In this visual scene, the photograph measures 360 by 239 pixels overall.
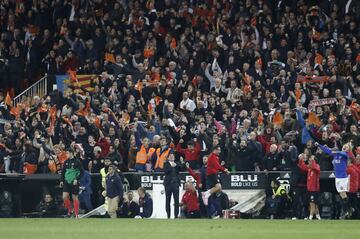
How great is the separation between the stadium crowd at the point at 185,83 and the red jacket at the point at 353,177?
0.03m

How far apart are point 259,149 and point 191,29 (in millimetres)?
7328

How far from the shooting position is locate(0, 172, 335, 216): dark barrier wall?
29.2 m

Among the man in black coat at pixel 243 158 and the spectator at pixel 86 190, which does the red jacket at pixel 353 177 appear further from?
the spectator at pixel 86 190

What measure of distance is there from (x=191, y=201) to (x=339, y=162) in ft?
14.0

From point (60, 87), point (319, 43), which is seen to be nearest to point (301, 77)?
point (319, 43)

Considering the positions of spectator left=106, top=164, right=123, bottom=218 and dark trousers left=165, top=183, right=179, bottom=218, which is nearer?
dark trousers left=165, top=183, right=179, bottom=218

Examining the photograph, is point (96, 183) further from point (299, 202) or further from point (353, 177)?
point (353, 177)

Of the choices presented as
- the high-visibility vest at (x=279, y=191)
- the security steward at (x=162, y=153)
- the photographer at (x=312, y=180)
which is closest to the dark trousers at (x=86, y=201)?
the security steward at (x=162, y=153)

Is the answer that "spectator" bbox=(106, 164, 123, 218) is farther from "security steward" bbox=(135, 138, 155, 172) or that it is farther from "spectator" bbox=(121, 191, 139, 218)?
"security steward" bbox=(135, 138, 155, 172)

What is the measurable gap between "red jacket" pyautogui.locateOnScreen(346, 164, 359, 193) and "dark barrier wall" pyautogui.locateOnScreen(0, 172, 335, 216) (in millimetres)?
1006

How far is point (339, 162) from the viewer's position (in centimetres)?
2795

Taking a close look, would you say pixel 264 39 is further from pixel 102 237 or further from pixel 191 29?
pixel 102 237

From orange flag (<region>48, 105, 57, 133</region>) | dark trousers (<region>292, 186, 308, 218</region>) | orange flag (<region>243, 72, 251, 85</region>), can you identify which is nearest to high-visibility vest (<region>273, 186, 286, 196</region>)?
dark trousers (<region>292, 186, 308, 218</region>)

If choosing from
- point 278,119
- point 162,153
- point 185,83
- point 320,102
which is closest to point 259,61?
point 185,83
